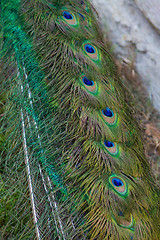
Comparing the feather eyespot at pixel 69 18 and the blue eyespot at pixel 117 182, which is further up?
the feather eyespot at pixel 69 18

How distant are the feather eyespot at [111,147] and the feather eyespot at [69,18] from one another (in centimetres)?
80

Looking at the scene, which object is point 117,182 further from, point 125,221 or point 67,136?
point 67,136

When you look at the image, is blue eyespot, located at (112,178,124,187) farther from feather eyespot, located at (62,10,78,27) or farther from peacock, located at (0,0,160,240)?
feather eyespot, located at (62,10,78,27)

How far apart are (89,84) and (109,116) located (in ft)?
0.76

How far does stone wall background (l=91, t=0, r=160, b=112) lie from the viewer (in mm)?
2863

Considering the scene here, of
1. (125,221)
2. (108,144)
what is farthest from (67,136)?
(125,221)

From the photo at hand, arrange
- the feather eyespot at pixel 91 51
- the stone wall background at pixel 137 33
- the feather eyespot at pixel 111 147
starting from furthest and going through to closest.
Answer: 1. the stone wall background at pixel 137 33
2. the feather eyespot at pixel 91 51
3. the feather eyespot at pixel 111 147

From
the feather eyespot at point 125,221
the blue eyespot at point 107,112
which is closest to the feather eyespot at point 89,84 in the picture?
the blue eyespot at point 107,112

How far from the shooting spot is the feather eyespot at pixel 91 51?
5.90ft

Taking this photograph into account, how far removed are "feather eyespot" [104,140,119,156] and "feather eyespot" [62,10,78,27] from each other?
0.80 metres

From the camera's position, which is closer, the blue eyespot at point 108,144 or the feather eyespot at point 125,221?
the feather eyespot at point 125,221

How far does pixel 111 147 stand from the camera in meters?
1.60

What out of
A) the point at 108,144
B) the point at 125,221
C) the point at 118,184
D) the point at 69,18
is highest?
the point at 69,18

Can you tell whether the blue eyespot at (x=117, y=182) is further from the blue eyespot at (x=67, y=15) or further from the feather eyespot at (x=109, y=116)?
the blue eyespot at (x=67, y=15)
